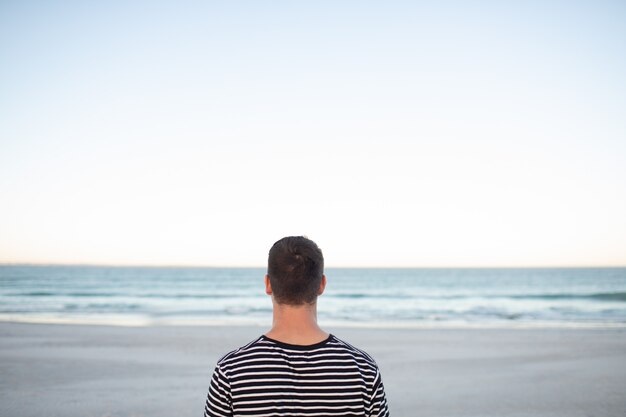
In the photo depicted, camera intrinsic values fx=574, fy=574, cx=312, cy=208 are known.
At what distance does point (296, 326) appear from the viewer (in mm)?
1999

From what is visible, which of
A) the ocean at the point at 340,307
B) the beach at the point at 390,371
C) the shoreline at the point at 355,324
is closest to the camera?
the beach at the point at 390,371

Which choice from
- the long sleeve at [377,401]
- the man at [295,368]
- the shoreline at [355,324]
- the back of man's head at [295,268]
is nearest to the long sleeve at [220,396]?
the man at [295,368]

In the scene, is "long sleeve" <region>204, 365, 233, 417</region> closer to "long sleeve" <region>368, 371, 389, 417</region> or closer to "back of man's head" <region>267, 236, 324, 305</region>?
"back of man's head" <region>267, 236, 324, 305</region>

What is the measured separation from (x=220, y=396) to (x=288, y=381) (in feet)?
0.81

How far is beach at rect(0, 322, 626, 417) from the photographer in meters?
6.85

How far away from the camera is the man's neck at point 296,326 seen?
1.98 m

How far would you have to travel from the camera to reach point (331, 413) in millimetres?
1963

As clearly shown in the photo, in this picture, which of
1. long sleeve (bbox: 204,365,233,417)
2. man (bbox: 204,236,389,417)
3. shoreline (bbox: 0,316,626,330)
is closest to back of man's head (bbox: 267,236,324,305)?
man (bbox: 204,236,389,417)

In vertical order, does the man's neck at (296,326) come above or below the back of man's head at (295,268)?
below

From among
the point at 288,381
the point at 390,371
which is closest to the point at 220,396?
the point at 288,381

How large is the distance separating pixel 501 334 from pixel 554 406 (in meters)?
7.94

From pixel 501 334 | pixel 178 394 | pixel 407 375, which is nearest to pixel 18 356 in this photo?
pixel 178 394

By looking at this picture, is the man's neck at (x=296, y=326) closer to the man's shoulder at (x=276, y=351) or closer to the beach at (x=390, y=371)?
the man's shoulder at (x=276, y=351)

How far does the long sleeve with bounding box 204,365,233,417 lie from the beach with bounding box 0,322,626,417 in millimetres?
4876
